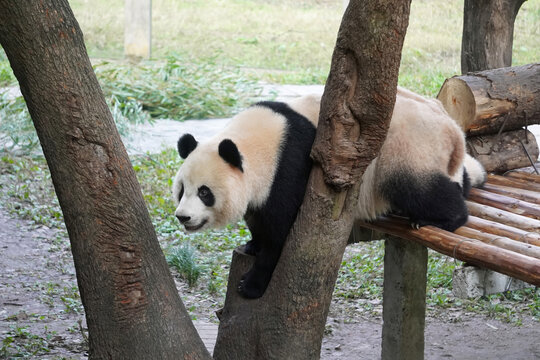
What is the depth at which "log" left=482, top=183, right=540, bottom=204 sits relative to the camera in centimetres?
366

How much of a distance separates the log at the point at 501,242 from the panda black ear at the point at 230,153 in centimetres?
104

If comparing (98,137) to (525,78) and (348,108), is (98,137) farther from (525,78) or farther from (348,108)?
(525,78)

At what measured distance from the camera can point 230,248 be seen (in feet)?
18.8

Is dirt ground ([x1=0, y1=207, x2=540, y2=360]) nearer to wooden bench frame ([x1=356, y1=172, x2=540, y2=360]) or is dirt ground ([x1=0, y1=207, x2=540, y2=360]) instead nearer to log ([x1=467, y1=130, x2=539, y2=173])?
wooden bench frame ([x1=356, y1=172, x2=540, y2=360])

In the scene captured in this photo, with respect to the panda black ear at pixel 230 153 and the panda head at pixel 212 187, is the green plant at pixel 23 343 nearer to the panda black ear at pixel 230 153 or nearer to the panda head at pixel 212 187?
the panda head at pixel 212 187

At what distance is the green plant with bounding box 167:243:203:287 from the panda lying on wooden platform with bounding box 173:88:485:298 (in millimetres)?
1812

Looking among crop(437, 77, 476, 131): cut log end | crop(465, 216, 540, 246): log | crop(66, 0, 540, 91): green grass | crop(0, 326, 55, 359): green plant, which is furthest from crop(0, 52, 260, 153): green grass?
crop(465, 216, 540, 246): log

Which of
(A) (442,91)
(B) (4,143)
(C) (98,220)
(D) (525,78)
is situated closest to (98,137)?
(C) (98,220)

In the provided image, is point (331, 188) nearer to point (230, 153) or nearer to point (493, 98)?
point (230, 153)

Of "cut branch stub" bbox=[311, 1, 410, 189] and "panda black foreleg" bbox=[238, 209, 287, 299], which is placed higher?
"cut branch stub" bbox=[311, 1, 410, 189]

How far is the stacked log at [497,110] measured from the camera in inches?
165

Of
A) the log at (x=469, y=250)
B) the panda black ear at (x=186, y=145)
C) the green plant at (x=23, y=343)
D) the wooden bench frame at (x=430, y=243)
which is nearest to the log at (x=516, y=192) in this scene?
the wooden bench frame at (x=430, y=243)

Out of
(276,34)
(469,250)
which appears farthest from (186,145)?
(276,34)

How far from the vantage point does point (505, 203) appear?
141 inches
